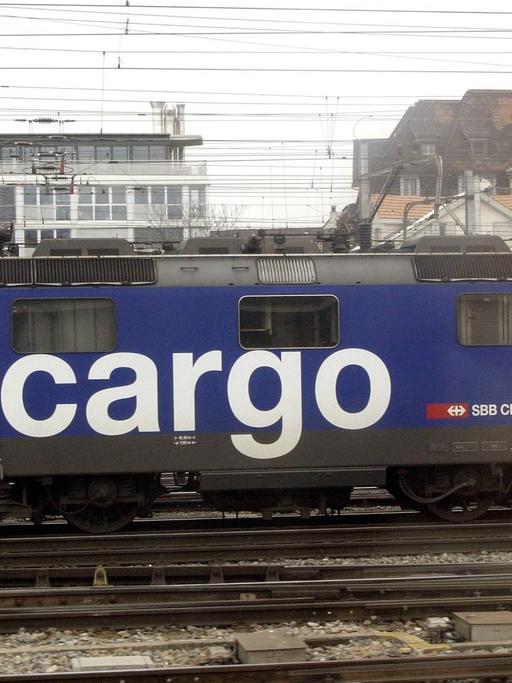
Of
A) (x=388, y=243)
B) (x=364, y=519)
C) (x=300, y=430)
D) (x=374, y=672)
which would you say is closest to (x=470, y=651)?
(x=374, y=672)

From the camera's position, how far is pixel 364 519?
12812 millimetres

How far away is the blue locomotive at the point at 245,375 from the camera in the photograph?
11375 millimetres

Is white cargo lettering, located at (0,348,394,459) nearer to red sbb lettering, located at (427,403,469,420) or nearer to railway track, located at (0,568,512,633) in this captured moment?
red sbb lettering, located at (427,403,469,420)

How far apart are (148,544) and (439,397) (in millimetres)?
3749

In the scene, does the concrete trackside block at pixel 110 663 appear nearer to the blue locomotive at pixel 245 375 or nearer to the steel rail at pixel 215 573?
the steel rail at pixel 215 573

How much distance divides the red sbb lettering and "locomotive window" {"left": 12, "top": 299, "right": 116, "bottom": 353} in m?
3.75

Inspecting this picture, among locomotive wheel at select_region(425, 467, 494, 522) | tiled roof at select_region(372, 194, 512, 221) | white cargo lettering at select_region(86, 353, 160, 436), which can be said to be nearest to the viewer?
white cargo lettering at select_region(86, 353, 160, 436)

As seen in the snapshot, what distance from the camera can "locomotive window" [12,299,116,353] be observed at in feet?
37.2

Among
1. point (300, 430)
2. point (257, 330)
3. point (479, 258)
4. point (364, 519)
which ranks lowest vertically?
point (364, 519)

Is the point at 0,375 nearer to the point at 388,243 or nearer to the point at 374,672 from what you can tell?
the point at 388,243

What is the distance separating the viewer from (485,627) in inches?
293

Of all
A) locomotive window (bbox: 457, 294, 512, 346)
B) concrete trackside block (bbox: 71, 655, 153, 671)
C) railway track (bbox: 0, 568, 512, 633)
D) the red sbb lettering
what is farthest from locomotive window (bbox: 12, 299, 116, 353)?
concrete trackside block (bbox: 71, 655, 153, 671)

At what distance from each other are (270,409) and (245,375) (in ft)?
1.58

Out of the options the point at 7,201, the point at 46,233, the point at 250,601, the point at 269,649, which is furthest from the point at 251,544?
the point at 7,201
